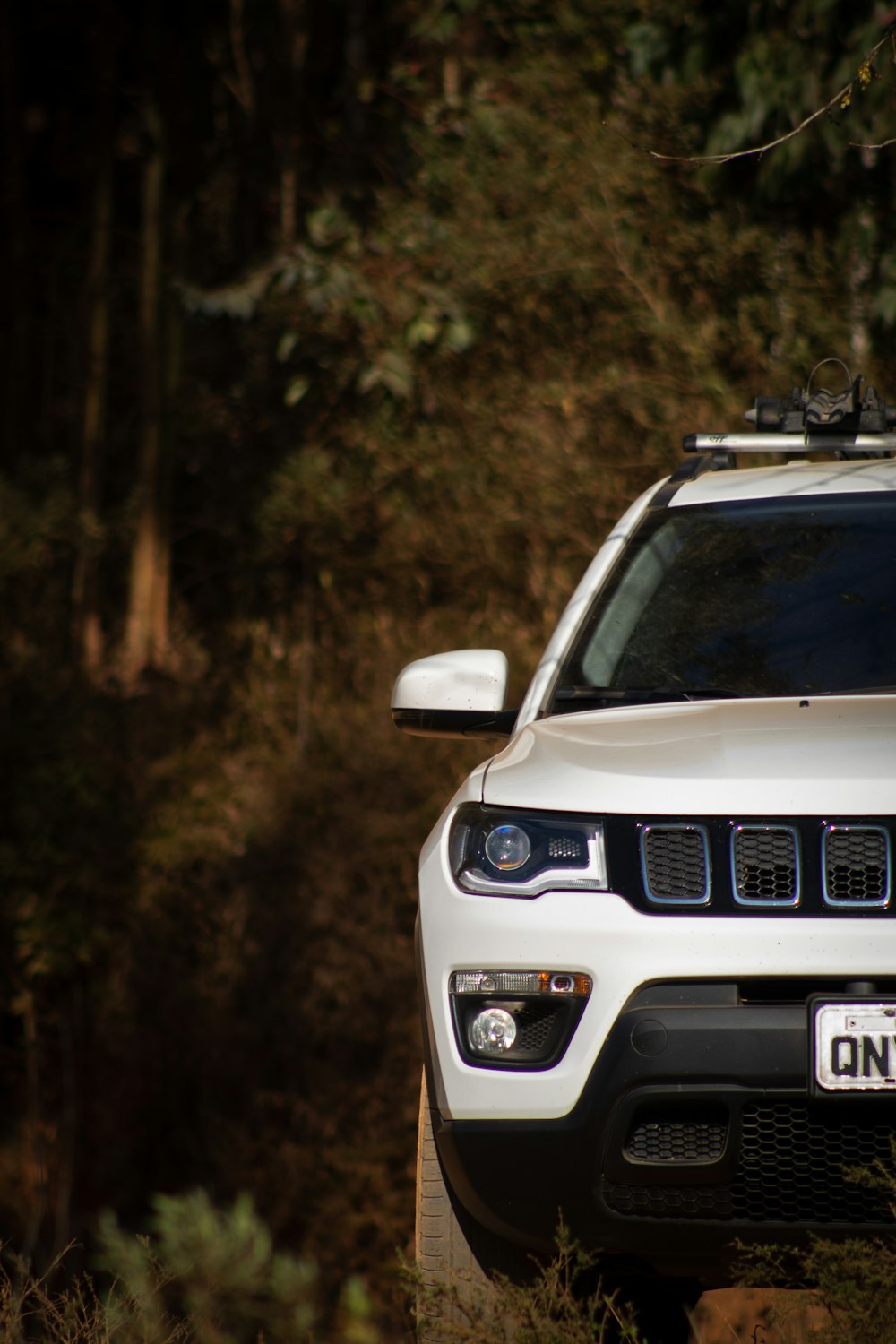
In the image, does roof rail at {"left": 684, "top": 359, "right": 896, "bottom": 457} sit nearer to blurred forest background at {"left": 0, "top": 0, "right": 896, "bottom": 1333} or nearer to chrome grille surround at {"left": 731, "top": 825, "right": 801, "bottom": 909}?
chrome grille surround at {"left": 731, "top": 825, "right": 801, "bottom": 909}

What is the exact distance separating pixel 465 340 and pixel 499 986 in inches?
393

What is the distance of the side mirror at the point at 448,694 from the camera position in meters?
3.71

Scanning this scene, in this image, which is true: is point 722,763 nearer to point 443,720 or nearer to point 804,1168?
point 804,1168

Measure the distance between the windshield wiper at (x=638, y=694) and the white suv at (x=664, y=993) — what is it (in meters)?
0.34

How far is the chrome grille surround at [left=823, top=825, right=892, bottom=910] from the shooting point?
2.72 meters

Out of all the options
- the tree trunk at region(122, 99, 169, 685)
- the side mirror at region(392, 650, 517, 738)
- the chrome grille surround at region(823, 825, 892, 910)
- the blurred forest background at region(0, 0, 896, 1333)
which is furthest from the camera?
the tree trunk at region(122, 99, 169, 685)

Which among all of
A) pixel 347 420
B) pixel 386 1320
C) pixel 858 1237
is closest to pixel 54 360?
pixel 347 420

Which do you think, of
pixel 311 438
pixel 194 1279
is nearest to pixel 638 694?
pixel 194 1279

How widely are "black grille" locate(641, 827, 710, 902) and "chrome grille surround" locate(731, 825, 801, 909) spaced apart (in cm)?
5

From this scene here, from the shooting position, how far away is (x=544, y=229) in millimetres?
12211

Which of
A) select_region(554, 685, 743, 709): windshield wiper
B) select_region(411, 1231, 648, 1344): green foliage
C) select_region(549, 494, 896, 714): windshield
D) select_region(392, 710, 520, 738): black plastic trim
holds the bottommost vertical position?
select_region(411, 1231, 648, 1344): green foliage

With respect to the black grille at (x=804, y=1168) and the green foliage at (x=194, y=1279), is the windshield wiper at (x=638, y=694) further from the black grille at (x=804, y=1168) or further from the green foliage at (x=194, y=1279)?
the green foliage at (x=194, y=1279)

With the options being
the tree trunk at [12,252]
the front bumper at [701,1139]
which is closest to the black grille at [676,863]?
the front bumper at [701,1139]

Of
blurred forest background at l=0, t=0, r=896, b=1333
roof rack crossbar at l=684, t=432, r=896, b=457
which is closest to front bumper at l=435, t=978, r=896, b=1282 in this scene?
roof rack crossbar at l=684, t=432, r=896, b=457
